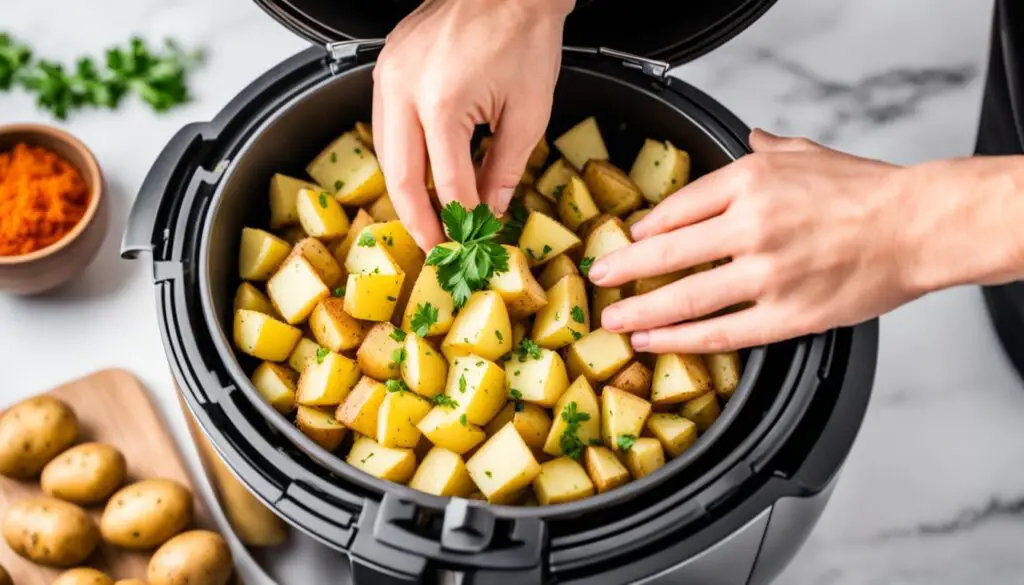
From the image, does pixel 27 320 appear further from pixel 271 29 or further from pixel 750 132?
pixel 750 132

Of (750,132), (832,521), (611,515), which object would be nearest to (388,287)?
(611,515)

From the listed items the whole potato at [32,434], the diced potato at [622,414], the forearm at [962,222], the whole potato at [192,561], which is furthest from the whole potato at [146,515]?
the forearm at [962,222]

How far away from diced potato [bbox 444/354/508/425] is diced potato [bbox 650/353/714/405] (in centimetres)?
19

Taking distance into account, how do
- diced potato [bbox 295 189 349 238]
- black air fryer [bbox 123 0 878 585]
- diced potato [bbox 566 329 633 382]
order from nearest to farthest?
black air fryer [bbox 123 0 878 585]
diced potato [bbox 566 329 633 382]
diced potato [bbox 295 189 349 238]

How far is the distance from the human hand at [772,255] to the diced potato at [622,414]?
7 cm

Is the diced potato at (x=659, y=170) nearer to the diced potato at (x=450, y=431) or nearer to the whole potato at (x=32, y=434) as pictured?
the diced potato at (x=450, y=431)

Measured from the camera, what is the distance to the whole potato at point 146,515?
1596 millimetres

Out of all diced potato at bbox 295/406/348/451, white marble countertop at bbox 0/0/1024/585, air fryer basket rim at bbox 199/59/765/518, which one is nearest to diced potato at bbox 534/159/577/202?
air fryer basket rim at bbox 199/59/765/518

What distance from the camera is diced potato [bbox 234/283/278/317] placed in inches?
55.6

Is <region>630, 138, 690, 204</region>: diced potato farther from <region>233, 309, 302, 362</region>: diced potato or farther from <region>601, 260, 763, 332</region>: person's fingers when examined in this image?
<region>233, 309, 302, 362</region>: diced potato

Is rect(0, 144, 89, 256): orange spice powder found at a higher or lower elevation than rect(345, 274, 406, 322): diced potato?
higher

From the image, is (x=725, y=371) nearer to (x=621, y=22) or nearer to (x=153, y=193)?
(x=621, y=22)

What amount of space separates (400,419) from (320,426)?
0.34 ft

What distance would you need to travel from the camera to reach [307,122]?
1486 mm
